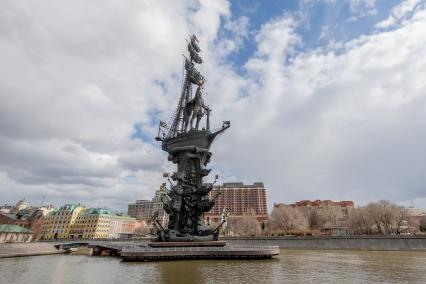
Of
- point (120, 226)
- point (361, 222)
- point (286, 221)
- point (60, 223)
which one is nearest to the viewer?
point (361, 222)

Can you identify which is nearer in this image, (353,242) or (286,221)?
(353,242)

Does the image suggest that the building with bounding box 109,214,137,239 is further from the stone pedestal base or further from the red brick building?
the stone pedestal base

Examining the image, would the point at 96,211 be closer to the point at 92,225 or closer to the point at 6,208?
the point at 92,225

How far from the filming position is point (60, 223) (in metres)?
122

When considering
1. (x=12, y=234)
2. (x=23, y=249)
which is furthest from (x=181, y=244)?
(x=12, y=234)

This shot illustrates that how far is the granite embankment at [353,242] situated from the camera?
A: 5206cm

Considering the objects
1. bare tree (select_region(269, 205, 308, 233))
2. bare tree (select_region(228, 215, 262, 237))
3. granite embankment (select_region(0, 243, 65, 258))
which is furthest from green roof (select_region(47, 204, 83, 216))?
bare tree (select_region(269, 205, 308, 233))

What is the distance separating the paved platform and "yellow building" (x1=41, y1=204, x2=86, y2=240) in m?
109

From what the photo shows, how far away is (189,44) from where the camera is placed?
6412 cm

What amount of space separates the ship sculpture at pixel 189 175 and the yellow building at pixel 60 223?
94.7 meters

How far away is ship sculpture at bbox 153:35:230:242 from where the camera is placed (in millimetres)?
44031

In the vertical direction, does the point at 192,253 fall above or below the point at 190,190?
below

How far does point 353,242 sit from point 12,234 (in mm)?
87713

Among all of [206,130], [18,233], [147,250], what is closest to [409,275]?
[147,250]
